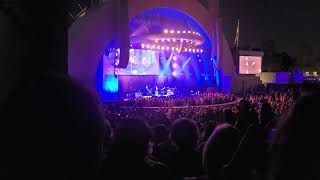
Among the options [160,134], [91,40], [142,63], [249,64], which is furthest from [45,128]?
[249,64]

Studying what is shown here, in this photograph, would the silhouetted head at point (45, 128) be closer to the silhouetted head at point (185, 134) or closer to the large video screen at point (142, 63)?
the silhouetted head at point (185, 134)

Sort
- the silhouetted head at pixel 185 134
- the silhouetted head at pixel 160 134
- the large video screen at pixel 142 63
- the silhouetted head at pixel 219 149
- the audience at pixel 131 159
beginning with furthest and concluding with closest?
the large video screen at pixel 142 63 → the silhouetted head at pixel 160 134 → the silhouetted head at pixel 185 134 → the silhouetted head at pixel 219 149 → the audience at pixel 131 159

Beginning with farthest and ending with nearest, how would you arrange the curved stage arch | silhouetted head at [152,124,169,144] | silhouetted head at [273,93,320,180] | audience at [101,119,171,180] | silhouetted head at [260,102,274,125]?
1. the curved stage arch
2. silhouetted head at [260,102,274,125]
3. silhouetted head at [152,124,169,144]
4. audience at [101,119,171,180]
5. silhouetted head at [273,93,320,180]

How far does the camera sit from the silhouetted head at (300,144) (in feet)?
5.85

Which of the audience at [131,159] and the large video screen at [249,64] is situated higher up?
the large video screen at [249,64]

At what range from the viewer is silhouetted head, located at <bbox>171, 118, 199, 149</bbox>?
4078 mm

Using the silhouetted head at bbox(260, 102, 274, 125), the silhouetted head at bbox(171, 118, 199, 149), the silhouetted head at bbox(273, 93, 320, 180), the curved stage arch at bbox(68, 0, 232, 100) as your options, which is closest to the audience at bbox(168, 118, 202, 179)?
the silhouetted head at bbox(171, 118, 199, 149)

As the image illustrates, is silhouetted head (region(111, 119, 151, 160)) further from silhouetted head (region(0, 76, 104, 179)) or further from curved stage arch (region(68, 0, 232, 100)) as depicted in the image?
curved stage arch (region(68, 0, 232, 100))

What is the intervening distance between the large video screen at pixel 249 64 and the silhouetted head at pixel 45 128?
129 feet

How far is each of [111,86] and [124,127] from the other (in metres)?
25.7

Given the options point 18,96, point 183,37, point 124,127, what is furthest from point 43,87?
point 183,37

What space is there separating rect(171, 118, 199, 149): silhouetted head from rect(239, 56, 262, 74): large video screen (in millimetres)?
37092

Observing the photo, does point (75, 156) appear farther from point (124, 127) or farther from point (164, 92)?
point (164, 92)

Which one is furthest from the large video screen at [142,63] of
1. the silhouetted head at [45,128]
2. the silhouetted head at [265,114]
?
the silhouetted head at [45,128]
